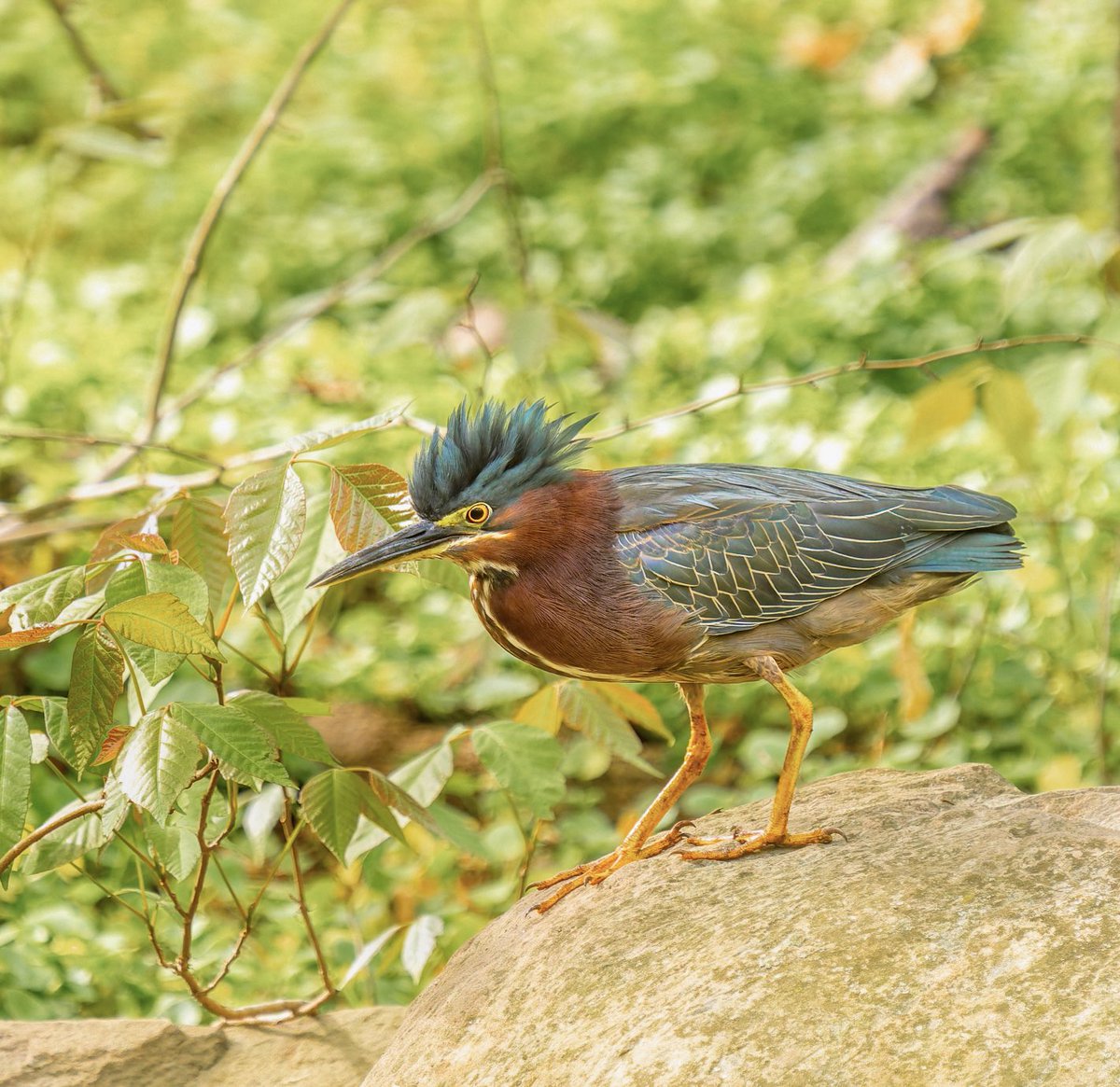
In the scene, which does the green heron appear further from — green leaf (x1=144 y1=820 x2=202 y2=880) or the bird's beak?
green leaf (x1=144 y1=820 x2=202 y2=880)

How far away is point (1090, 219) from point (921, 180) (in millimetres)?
7341

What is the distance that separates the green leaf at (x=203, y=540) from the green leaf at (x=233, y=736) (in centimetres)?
41

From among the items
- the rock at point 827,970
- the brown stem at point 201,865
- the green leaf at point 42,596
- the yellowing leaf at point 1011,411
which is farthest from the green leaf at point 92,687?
the yellowing leaf at point 1011,411

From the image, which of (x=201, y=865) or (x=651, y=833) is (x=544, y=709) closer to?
(x=651, y=833)

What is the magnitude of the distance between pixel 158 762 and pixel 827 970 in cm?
138

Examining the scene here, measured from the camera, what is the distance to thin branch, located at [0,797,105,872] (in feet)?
10.1

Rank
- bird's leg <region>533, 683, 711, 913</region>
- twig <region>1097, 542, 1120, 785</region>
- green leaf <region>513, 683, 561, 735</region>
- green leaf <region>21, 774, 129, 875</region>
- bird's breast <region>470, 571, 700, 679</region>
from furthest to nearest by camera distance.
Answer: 1. twig <region>1097, 542, 1120, 785</region>
2. green leaf <region>513, 683, 561, 735</region>
3. bird's leg <region>533, 683, 711, 913</region>
4. bird's breast <region>470, 571, 700, 679</region>
5. green leaf <region>21, 774, 129, 875</region>

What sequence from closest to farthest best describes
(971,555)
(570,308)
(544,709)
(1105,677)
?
1. (971,555)
2. (544,709)
3. (570,308)
4. (1105,677)

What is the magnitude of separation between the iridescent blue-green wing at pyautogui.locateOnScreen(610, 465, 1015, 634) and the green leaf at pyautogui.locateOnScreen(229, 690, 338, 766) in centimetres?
90

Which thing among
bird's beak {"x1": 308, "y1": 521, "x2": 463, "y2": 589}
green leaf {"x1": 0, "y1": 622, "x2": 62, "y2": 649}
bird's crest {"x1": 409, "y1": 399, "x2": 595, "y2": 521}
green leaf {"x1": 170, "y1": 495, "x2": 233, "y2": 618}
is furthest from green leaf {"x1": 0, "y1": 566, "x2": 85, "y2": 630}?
bird's crest {"x1": 409, "y1": 399, "x2": 595, "y2": 521}

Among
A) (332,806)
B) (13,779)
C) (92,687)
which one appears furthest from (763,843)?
(13,779)

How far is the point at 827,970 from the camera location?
110 inches

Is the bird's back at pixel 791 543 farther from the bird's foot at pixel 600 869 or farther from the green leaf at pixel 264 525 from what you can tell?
the green leaf at pixel 264 525

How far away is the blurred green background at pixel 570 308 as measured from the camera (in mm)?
4809
